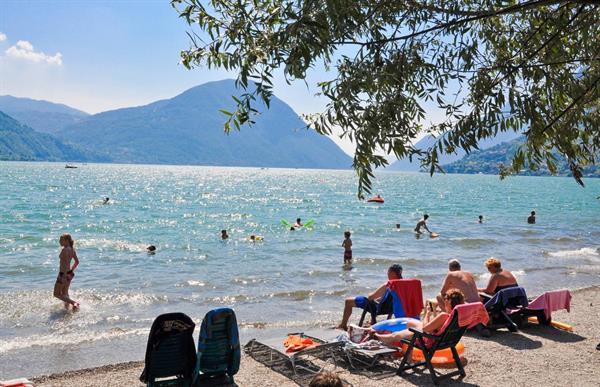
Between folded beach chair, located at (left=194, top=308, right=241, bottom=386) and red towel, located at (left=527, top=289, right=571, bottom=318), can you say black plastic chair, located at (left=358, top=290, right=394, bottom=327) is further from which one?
folded beach chair, located at (left=194, top=308, right=241, bottom=386)

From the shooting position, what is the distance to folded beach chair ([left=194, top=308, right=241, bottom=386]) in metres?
6.92

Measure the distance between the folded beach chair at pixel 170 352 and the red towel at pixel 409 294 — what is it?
12.6 ft

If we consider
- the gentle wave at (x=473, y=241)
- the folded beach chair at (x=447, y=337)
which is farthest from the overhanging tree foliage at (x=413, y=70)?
the gentle wave at (x=473, y=241)

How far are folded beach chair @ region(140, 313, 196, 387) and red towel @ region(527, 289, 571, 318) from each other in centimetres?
650

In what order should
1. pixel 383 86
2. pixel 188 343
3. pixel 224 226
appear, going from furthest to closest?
pixel 224 226 < pixel 188 343 < pixel 383 86

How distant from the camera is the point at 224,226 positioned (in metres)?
39.1

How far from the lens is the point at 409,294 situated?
9.12m

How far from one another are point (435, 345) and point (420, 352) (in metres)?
0.99

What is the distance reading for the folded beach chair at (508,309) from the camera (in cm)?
954

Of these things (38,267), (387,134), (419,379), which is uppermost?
(387,134)

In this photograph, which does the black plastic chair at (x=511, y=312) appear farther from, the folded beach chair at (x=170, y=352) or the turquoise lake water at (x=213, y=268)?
the folded beach chair at (x=170, y=352)

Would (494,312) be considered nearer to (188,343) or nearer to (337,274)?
(188,343)

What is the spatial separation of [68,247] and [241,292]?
5.30 meters

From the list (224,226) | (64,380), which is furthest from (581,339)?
(224,226)
